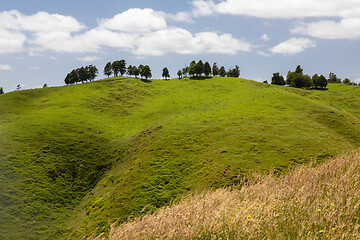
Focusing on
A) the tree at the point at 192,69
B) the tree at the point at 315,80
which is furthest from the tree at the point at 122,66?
the tree at the point at 315,80

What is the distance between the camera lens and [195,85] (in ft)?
335

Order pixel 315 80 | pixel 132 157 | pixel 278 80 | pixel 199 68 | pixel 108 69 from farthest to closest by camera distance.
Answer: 1. pixel 108 69
2. pixel 199 68
3. pixel 278 80
4. pixel 315 80
5. pixel 132 157

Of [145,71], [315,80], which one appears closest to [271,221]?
[315,80]

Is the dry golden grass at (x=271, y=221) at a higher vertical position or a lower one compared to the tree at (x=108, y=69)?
lower

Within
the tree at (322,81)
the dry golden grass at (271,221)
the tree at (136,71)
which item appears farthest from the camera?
the tree at (136,71)

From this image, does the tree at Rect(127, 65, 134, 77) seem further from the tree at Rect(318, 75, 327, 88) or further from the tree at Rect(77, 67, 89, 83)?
the tree at Rect(318, 75, 327, 88)

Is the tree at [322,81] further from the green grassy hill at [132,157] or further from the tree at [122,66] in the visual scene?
the tree at [122,66]

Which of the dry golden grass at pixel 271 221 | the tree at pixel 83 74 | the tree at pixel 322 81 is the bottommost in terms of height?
the dry golden grass at pixel 271 221

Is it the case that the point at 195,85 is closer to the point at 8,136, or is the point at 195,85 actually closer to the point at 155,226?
the point at 8,136

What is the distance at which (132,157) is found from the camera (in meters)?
31.1

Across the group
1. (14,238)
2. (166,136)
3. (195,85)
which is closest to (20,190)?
(14,238)

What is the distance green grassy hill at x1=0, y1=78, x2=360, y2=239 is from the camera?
2147 cm

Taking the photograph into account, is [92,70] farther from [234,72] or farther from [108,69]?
[234,72]

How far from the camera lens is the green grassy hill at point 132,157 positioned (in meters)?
21.5
